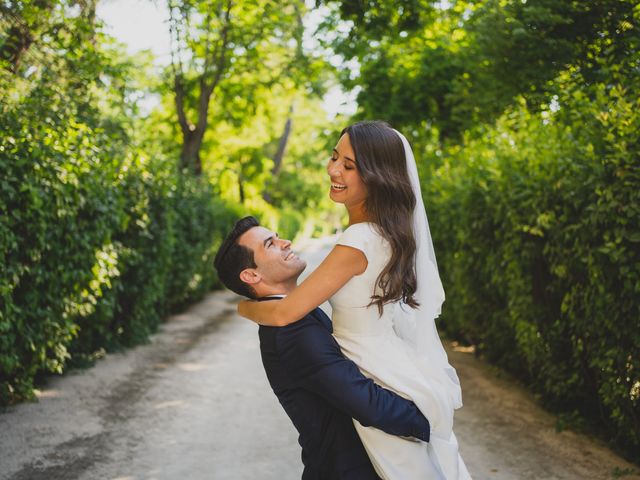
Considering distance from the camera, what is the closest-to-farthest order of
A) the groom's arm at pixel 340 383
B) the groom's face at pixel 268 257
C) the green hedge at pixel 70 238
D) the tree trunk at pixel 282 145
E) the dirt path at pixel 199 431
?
1. the groom's arm at pixel 340 383
2. the groom's face at pixel 268 257
3. the dirt path at pixel 199 431
4. the green hedge at pixel 70 238
5. the tree trunk at pixel 282 145

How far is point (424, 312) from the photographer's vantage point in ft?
8.55

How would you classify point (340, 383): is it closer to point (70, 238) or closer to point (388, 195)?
point (388, 195)

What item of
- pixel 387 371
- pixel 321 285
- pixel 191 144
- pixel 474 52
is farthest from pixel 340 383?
pixel 191 144

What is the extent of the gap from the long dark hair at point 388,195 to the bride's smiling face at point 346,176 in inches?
1.1

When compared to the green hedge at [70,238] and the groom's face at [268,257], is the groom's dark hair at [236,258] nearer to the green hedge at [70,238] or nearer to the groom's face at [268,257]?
the groom's face at [268,257]

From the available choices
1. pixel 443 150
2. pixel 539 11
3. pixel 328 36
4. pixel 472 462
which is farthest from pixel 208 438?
pixel 328 36

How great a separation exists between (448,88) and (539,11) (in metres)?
5.75

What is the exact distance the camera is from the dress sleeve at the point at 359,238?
2.35 m

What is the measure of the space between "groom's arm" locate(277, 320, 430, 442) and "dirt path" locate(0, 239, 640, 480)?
9.79 ft

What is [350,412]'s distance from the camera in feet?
7.36

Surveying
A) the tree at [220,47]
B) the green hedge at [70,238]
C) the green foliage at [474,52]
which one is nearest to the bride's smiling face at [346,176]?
the green hedge at [70,238]

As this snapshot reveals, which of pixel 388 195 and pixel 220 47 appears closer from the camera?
pixel 388 195

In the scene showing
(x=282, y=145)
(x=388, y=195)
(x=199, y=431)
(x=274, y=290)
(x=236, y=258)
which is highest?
(x=282, y=145)

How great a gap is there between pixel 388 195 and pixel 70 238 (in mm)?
5406
